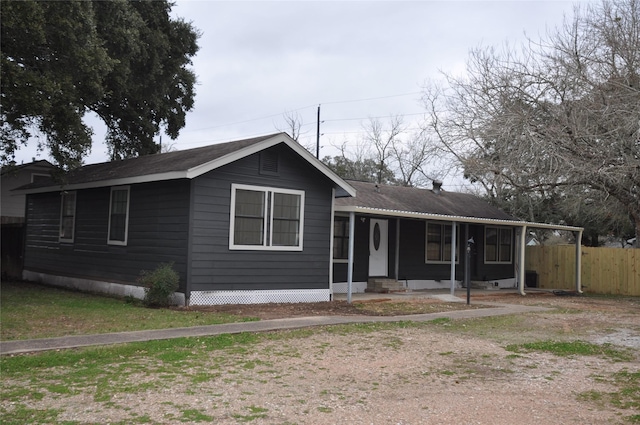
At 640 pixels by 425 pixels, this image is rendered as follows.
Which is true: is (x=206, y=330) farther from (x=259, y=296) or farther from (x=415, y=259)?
(x=415, y=259)

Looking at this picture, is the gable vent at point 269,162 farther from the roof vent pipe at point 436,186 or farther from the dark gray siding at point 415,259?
the roof vent pipe at point 436,186

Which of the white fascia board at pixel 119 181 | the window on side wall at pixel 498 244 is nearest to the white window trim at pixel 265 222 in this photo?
the white fascia board at pixel 119 181

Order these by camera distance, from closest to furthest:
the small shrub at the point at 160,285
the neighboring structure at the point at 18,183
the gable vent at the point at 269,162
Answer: the small shrub at the point at 160,285, the gable vent at the point at 269,162, the neighboring structure at the point at 18,183

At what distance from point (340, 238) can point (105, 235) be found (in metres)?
6.60

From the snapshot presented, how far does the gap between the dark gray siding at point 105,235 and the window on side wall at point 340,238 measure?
566 centimetres

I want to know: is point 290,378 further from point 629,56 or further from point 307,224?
point 629,56

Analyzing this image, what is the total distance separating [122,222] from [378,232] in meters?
7.93

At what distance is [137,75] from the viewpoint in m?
22.0

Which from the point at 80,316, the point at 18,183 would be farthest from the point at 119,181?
the point at 18,183

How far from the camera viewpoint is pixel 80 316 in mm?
11453

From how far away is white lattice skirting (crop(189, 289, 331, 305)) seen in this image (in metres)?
13.4

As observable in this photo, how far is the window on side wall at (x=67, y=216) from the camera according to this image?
17844 mm

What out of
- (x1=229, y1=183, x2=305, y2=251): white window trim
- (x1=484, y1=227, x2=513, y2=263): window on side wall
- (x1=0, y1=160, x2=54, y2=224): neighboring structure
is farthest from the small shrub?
(x1=0, y1=160, x2=54, y2=224): neighboring structure

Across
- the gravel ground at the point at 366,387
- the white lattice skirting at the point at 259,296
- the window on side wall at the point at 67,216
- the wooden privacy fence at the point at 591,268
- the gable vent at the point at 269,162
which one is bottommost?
the gravel ground at the point at 366,387
